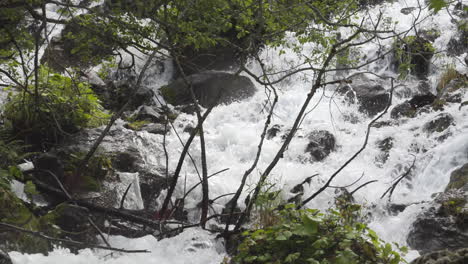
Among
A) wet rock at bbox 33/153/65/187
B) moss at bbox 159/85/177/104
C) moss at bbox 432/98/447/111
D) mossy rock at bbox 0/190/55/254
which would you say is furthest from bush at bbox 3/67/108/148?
moss at bbox 432/98/447/111

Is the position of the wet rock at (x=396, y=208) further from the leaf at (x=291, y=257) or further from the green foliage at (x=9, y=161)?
the green foliage at (x=9, y=161)

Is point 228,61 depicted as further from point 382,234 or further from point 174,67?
point 382,234

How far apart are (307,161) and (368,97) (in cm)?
364

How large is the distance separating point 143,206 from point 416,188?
14.5ft

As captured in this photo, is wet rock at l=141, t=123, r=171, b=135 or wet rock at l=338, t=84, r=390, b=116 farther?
wet rock at l=338, t=84, r=390, b=116

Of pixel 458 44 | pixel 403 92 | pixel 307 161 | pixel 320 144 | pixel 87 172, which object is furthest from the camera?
pixel 458 44

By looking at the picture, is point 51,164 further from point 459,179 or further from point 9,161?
point 459,179

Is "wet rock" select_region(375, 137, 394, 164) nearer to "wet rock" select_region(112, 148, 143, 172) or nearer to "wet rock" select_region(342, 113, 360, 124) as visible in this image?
"wet rock" select_region(342, 113, 360, 124)

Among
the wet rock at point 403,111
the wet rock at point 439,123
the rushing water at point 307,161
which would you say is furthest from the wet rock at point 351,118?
the wet rock at point 439,123

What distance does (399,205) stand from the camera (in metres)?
6.45

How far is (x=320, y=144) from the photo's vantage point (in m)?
8.99

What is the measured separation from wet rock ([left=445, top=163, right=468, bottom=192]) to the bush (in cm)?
546

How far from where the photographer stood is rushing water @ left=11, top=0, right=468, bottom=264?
4.35 meters

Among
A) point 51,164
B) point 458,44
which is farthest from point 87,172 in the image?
point 458,44
